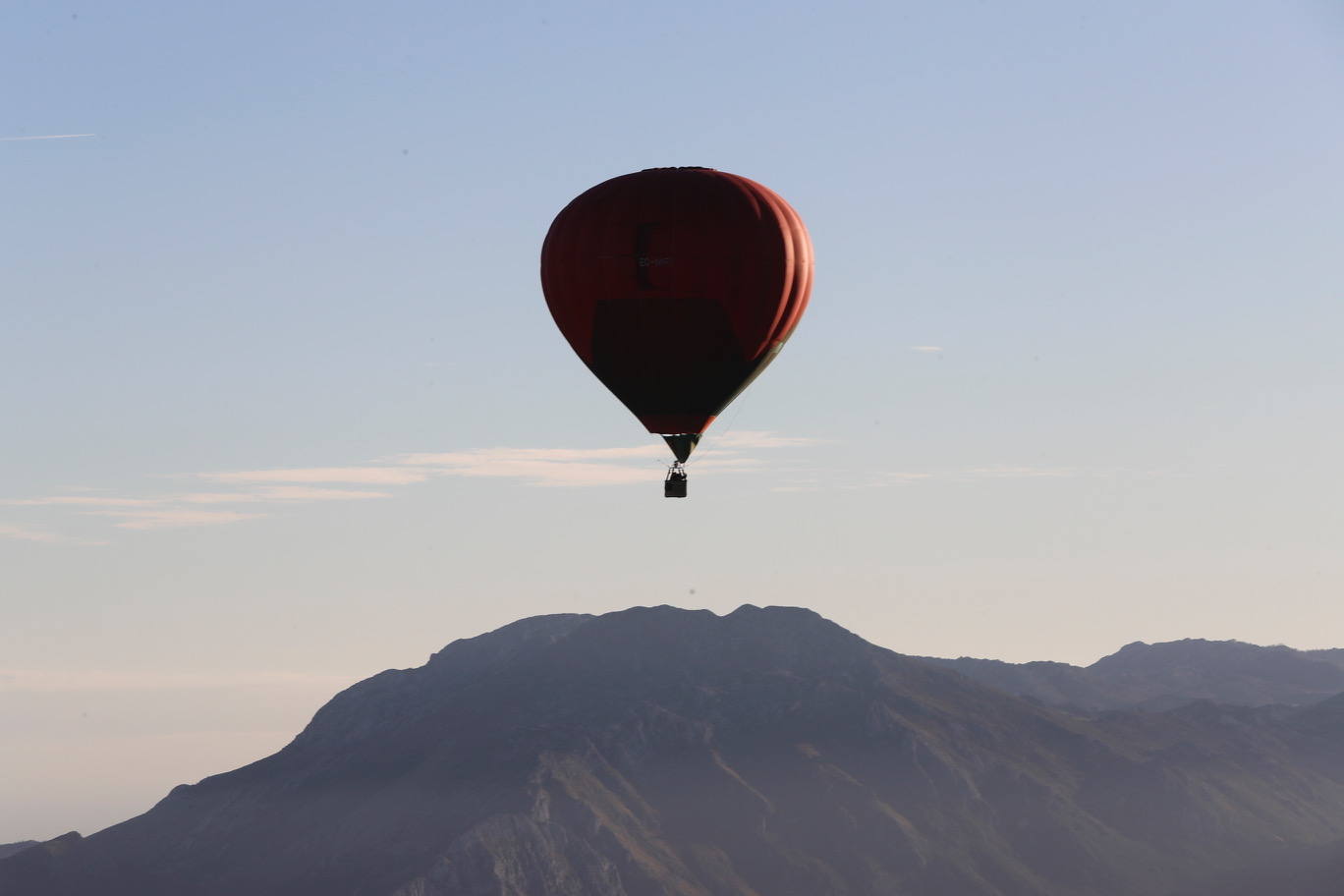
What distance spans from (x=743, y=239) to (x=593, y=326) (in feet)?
30.4

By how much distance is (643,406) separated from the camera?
10075cm

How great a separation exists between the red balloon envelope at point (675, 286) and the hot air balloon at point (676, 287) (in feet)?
0.17

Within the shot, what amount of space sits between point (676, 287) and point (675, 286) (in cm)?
10

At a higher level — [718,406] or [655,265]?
[655,265]

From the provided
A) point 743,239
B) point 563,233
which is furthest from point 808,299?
point 563,233

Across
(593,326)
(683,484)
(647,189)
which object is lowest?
(683,484)

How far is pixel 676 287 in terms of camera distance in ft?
324

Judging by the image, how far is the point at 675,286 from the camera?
98.9 metres

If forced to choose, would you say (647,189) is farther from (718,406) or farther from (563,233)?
(718,406)

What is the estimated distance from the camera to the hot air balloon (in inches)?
3905

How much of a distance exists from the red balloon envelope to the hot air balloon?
0.05 metres

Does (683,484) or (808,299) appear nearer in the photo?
(683,484)

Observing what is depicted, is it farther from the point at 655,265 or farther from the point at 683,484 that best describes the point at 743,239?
the point at 683,484

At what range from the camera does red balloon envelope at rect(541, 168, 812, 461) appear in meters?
99.2
